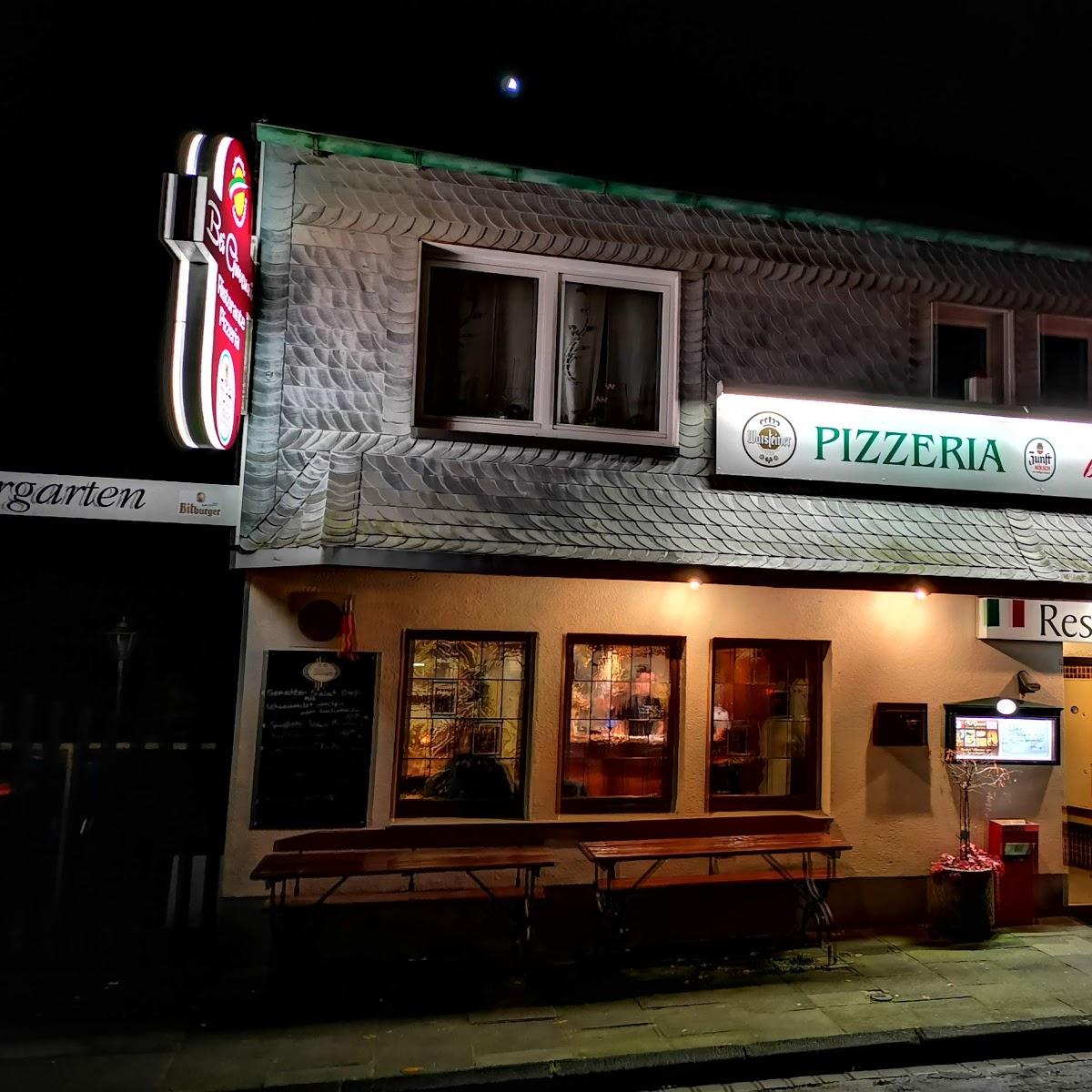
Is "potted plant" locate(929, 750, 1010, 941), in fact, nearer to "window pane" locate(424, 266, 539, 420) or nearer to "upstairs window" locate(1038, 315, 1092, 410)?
"upstairs window" locate(1038, 315, 1092, 410)

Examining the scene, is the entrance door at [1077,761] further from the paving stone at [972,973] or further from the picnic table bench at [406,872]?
the picnic table bench at [406,872]

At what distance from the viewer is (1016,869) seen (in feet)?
26.7

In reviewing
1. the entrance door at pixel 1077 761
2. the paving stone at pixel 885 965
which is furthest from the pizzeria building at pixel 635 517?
the paving stone at pixel 885 965

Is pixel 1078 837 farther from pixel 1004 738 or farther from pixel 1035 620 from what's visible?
pixel 1035 620

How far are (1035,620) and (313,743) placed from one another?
755 centimetres

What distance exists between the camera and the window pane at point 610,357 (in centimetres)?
780

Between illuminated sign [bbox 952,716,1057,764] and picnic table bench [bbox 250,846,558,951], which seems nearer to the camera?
picnic table bench [bbox 250,846,558,951]

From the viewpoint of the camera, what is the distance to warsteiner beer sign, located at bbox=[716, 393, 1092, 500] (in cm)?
775

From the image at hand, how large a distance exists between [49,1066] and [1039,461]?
1006 cm

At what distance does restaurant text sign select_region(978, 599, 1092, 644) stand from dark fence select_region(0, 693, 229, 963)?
779cm

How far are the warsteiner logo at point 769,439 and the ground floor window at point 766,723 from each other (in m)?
1.93

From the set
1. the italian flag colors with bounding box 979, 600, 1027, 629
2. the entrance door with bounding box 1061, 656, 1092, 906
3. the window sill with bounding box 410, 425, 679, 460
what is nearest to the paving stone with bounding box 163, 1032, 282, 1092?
the window sill with bounding box 410, 425, 679, 460

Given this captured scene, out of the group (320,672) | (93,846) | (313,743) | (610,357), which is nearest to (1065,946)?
(610,357)

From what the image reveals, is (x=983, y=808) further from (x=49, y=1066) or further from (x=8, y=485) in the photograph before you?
(x=8, y=485)
